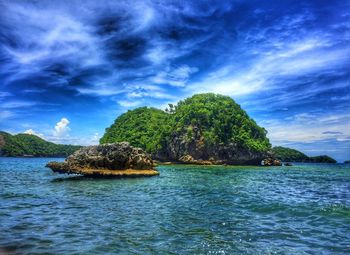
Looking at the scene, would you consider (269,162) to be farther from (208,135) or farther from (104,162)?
(104,162)

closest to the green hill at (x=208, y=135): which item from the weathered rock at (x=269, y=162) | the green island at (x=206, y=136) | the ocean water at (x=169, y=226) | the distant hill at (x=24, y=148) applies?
the green island at (x=206, y=136)

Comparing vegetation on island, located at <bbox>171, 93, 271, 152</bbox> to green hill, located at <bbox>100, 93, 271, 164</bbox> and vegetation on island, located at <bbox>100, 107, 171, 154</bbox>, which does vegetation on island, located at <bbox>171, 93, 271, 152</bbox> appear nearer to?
green hill, located at <bbox>100, 93, 271, 164</bbox>

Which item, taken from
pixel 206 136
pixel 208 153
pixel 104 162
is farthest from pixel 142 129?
pixel 104 162

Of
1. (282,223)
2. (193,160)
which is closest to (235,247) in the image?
(282,223)

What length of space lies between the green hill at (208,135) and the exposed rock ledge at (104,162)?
64959mm

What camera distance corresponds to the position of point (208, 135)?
325 ft

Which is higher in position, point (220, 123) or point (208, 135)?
point (220, 123)

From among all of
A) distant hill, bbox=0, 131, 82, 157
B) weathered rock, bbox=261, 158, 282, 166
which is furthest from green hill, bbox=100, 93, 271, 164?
distant hill, bbox=0, 131, 82, 157

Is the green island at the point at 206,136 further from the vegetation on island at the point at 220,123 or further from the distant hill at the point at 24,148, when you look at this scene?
the distant hill at the point at 24,148

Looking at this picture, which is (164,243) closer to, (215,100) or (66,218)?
(66,218)

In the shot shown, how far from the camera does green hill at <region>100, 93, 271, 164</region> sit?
98812mm

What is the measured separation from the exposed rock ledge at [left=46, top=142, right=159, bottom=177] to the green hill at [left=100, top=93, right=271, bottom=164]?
64959 millimetres

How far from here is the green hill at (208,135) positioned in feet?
324

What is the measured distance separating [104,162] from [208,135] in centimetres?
6977
